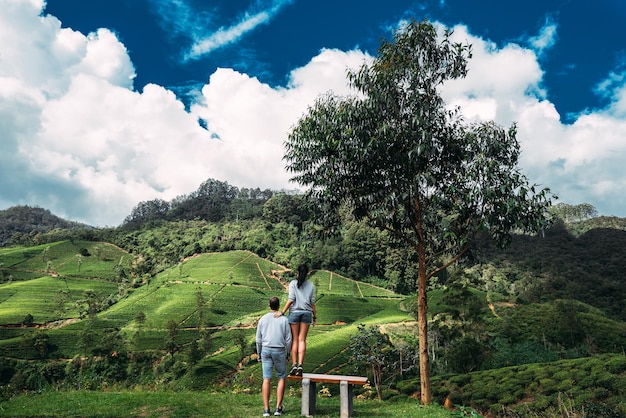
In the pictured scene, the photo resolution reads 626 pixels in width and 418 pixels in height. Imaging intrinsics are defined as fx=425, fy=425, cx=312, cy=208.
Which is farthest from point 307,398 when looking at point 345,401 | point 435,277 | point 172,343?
point 435,277

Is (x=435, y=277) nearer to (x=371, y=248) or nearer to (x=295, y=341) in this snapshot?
(x=371, y=248)

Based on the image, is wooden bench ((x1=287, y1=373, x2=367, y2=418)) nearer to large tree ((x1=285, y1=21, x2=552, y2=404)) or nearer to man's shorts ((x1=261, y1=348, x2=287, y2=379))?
man's shorts ((x1=261, y1=348, x2=287, y2=379))

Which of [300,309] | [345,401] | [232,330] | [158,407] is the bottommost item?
[158,407]

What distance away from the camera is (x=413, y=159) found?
11961 mm

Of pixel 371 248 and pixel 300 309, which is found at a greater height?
pixel 371 248

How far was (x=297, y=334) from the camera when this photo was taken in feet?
27.4

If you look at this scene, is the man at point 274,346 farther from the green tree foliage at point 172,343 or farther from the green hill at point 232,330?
the green tree foliage at point 172,343

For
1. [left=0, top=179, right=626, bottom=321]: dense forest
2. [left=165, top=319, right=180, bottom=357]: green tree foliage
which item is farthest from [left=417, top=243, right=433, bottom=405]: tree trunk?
[left=165, top=319, right=180, bottom=357]: green tree foliage

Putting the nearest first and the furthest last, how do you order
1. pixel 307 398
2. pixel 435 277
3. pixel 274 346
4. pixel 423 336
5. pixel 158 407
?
pixel 274 346 → pixel 307 398 → pixel 158 407 → pixel 423 336 → pixel 435 277

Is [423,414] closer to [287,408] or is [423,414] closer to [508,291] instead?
[287,408]

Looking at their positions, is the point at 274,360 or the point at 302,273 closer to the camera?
the point at 274,360

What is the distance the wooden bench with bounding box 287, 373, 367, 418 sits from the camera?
7.73m

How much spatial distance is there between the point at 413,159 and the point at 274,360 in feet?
22.9

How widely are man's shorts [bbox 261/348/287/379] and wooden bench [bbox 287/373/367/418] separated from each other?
591mm
